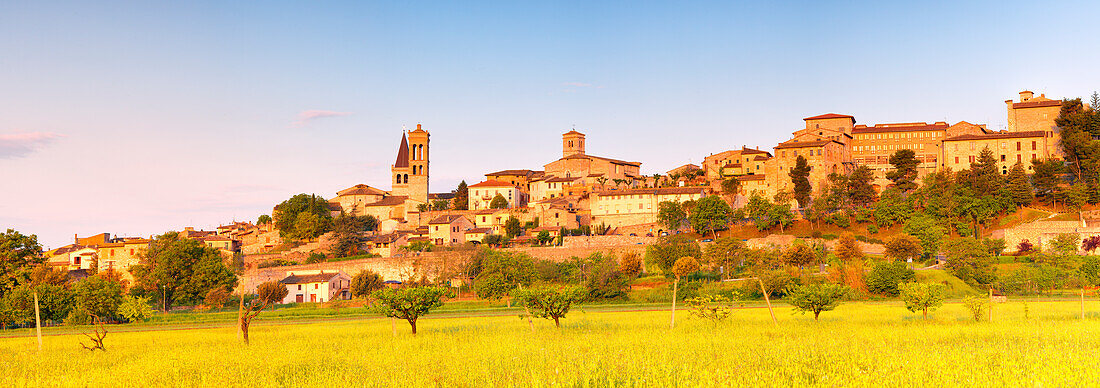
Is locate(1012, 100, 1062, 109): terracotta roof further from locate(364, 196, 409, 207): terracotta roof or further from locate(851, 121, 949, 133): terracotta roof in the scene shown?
locate(364, 196, 409, 207): terracotta roof

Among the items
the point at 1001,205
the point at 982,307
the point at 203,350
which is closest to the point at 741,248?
the point at 1001,205

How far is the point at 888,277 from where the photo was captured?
176 ft

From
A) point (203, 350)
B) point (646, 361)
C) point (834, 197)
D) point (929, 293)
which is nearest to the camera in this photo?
point (646, 361)

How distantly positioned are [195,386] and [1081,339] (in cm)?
2167

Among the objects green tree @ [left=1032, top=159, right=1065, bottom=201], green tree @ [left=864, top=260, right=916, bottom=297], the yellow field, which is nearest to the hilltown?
green tree @ [left=1032, top=159, right=1065, bottom=201]

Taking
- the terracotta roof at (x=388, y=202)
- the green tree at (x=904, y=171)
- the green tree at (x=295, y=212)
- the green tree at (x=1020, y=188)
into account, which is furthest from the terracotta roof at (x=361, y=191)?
the green tree at (x=1020, y=188)

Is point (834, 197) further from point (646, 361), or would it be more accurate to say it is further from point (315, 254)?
point (646, 361)

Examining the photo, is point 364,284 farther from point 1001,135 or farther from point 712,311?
point 1001,135

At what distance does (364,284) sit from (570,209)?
31833 millimetres

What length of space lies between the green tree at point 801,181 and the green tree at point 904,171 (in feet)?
27.5

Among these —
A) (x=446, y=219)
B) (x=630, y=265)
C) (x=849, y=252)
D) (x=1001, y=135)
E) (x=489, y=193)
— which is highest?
(x=1001, y=135)

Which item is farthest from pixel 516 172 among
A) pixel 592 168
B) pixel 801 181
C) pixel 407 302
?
pixel 407 302

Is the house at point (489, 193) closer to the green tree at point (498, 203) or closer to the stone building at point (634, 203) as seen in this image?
the green tree at point (498, 203)

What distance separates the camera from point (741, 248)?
6575 centimetres
